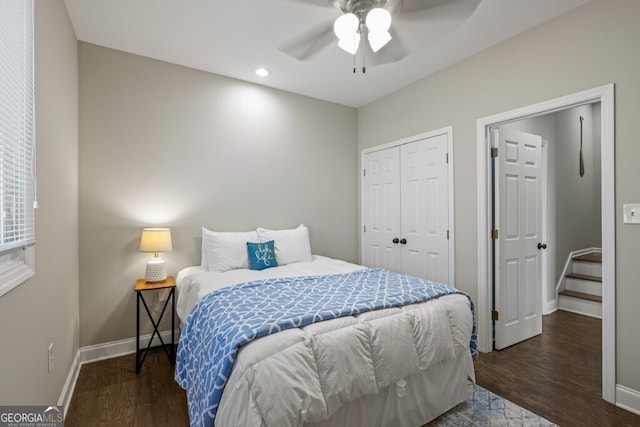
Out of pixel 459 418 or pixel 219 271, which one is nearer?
pixel 459 418

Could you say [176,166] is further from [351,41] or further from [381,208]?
[381,208]

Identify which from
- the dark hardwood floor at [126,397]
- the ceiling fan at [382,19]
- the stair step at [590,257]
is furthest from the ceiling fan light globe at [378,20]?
the stair step at [590,257]

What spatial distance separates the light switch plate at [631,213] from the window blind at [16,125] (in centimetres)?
326

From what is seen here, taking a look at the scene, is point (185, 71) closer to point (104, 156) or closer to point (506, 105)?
point (104, 156)

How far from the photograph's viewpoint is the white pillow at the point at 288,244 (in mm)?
3219

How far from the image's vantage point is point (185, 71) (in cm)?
312

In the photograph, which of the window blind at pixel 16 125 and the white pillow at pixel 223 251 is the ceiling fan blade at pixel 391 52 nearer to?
the window blind at pixel 16 125

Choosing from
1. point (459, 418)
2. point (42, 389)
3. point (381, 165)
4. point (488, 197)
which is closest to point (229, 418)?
point (42, 389)

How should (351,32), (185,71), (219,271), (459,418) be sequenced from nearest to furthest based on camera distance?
(351,32)
(459,418)
(219,271)
(185,71)

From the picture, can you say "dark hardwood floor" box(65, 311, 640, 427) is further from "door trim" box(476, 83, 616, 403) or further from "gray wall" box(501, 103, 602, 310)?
"gray wall" box(501, 103, 602, 310)

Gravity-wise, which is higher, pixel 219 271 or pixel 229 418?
pixel 219 271

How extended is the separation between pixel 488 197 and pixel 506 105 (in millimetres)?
806

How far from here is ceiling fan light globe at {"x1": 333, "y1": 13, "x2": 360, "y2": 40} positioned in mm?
1703

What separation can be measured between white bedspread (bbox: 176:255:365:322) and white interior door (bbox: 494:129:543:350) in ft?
4.76
